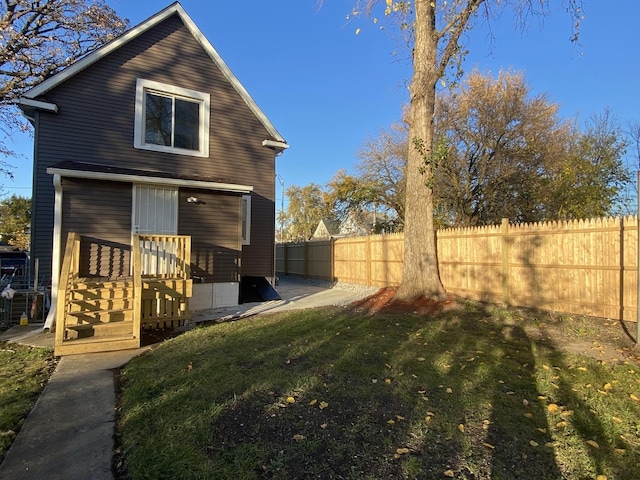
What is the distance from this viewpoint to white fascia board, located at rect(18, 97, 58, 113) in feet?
28.5

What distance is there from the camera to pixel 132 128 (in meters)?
9.91

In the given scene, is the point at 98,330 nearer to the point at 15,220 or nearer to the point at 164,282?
the point at 164,282

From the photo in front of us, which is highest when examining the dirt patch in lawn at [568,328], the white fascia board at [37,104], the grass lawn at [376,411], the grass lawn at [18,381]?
the white fascia board at [37,104]

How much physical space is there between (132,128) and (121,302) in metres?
5.09

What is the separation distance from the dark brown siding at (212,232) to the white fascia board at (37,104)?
3.45 metres

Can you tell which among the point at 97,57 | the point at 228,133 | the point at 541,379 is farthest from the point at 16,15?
the point at 541,379

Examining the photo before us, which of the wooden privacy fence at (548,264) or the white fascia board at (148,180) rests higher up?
the white fascia board at (148,180)

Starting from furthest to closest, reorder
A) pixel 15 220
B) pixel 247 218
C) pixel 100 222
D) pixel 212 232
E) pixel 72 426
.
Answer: pixel 15 220 → pixel 247 218 → pixel 212 232 → pixel 100 222 → pixel 72 426

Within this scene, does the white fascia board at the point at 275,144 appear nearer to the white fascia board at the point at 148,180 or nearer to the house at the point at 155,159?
the house at the point at 155,159

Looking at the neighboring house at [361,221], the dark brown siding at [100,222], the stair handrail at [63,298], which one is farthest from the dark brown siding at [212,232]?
the neighboring house at [361,221]

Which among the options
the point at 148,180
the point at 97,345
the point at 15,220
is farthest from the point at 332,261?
the point at 15,220

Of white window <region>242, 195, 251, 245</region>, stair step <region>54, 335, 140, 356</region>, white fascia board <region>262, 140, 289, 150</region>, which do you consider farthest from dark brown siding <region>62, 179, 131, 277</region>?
white fascia board <region>262, 140, 289, 150</region>

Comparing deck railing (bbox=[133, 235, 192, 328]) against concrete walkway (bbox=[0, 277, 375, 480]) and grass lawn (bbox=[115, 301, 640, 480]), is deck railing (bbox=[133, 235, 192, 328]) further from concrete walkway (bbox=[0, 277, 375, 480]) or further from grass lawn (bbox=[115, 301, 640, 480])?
grass lawn (bbox=[115, 301, 640, 480])

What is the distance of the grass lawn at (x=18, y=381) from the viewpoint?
332cm
